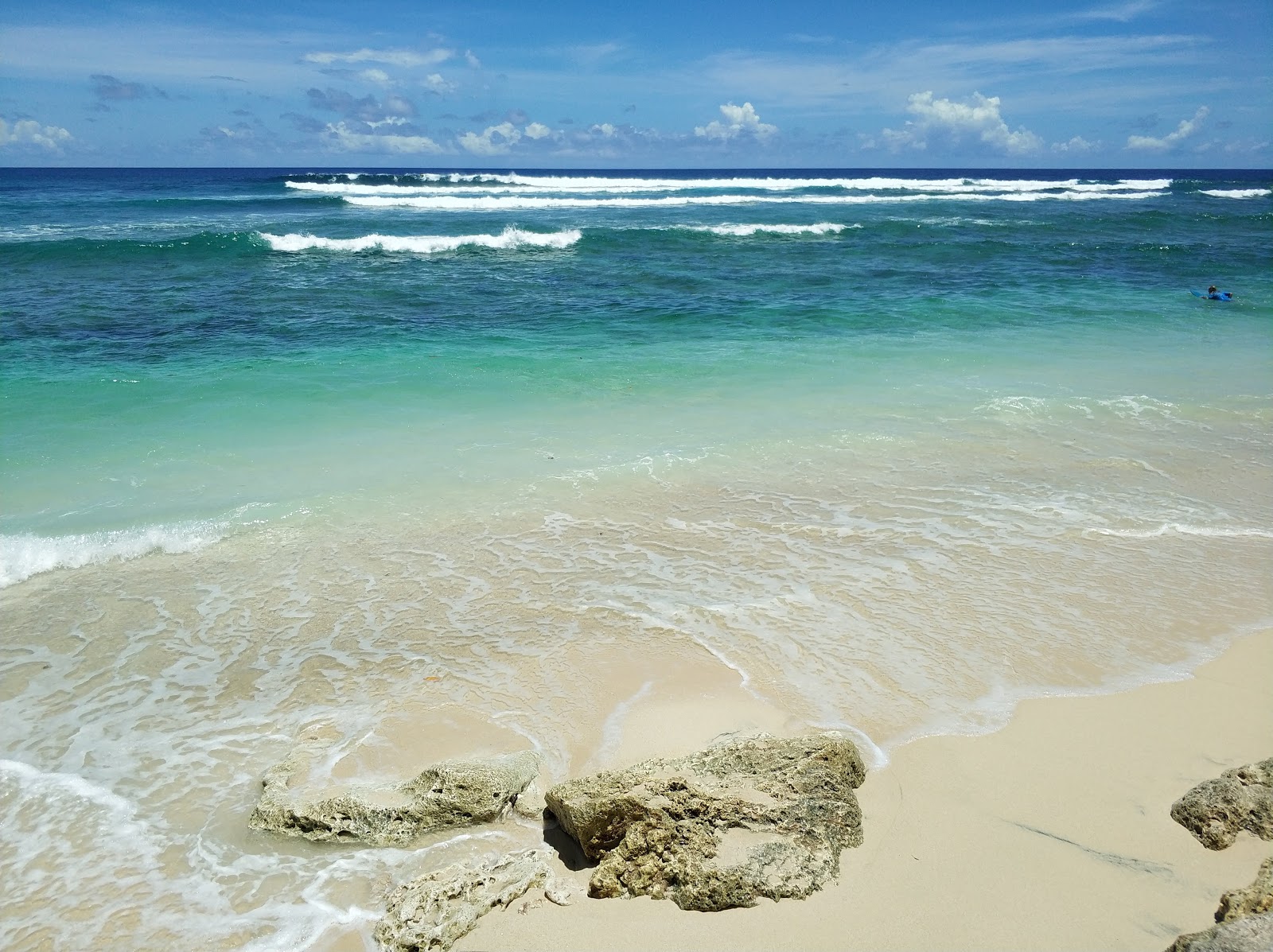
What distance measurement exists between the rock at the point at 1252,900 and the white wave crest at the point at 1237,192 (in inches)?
2660

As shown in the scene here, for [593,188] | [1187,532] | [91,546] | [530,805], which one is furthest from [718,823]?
[593,188]

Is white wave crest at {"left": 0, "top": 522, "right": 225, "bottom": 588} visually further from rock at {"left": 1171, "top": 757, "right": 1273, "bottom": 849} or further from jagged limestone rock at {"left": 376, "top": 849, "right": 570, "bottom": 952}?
rock at {"left": 1171, "top": 757, "right": 1273, "bottom": 849}

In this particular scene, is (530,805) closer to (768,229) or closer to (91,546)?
(91,546)

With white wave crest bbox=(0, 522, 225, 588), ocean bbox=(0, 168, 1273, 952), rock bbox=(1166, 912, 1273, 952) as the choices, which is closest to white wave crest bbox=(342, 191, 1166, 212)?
ocean bbox=(0, 168, 1273, 952)

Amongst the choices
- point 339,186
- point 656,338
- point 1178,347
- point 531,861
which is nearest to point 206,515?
point 531,861

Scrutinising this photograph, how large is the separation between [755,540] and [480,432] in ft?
13.2

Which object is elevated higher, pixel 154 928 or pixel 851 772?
pixel 851 772

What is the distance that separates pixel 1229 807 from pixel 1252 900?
1006mm

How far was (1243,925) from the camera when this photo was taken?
2.55 m

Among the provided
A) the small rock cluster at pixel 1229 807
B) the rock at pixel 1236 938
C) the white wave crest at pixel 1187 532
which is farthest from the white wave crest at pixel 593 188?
the rock at pixel 1236 938

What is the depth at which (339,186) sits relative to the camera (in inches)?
2018

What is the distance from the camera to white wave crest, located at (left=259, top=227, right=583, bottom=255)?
24656mm

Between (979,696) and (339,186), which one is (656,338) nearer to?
(979,696)

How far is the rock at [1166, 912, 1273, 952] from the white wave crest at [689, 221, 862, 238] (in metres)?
27.8
